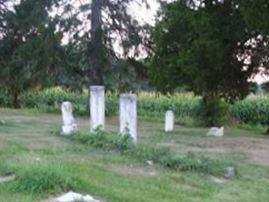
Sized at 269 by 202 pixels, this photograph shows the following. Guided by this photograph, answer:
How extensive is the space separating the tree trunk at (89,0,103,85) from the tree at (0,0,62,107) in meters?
1.45

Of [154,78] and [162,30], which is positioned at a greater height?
[162,30]

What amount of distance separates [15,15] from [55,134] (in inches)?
722

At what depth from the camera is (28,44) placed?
94.1 feet

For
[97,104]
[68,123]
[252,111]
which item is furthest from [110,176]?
Answer: [252,111]

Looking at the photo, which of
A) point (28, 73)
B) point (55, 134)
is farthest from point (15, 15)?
point (55, 134)

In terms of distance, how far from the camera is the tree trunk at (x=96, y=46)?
1055 inches

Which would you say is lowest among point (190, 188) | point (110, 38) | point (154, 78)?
point (190, 188)

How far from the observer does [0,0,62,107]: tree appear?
89.4 feet

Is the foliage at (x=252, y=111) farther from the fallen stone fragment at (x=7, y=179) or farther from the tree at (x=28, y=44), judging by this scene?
the fallen stone fragment at (x=7, y=179)

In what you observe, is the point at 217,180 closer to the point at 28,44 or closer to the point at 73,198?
the point at 73,198

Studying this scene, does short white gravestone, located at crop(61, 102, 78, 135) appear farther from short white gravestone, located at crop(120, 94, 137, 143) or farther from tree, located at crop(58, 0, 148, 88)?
tree, located at crop(58, 0, 148, 88)

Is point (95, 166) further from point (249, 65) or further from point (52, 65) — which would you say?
point (52, 65)

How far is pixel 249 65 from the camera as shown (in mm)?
22922

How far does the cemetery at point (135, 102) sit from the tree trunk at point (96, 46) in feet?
0.18
